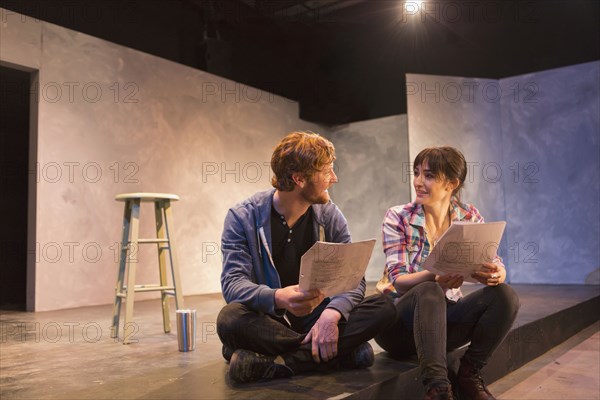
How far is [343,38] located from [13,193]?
4382 mm

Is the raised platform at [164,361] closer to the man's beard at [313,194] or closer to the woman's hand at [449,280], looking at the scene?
the woman's hand at [449,280]

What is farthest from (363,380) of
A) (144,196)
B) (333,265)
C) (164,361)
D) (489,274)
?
(144,196)

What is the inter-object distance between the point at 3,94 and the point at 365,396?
14.7ft

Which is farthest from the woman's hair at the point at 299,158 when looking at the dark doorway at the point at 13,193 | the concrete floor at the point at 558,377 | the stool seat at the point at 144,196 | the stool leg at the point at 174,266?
the dark doorway at the point at 13,193

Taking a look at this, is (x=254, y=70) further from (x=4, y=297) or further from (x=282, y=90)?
(x=4, y=297)

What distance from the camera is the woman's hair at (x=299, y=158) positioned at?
157 cm

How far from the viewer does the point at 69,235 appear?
4031 millimetres

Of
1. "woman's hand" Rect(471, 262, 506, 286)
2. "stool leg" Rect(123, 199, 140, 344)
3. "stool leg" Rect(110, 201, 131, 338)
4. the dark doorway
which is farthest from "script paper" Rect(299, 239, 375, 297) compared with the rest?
the dark doorway

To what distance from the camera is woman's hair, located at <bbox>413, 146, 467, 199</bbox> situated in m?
1.74

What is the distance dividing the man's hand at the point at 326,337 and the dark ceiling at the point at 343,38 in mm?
3777

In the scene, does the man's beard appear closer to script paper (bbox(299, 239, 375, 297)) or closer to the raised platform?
script paper (bbox(299, 239, 375, 297))

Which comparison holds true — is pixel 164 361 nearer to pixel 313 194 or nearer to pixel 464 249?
pixel 313 194

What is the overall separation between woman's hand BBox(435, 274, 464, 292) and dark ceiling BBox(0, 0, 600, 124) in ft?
12.8

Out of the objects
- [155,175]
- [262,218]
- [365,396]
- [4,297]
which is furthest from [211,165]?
[365,396]
